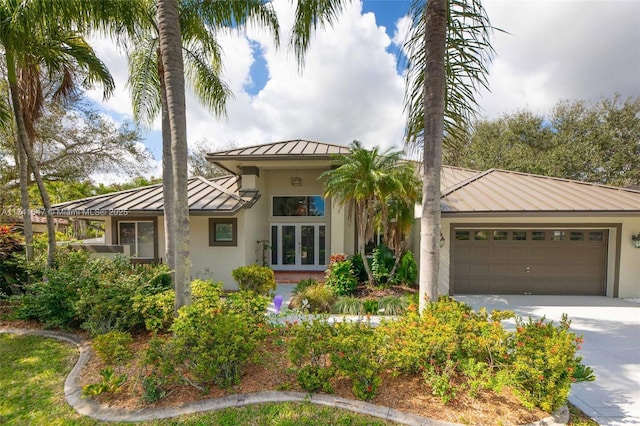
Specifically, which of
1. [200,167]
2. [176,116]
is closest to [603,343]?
[176,116]

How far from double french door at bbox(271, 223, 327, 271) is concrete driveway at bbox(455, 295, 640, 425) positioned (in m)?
6.50

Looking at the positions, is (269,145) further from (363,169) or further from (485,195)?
(485,195)

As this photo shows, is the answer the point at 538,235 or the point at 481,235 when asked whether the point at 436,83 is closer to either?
the point at 481,235

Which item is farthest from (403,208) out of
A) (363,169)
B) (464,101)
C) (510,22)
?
(510,22)

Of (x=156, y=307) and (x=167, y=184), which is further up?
(x=167, y=184)

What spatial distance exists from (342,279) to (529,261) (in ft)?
23.3

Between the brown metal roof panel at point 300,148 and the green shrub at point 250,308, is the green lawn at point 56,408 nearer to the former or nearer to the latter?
the green shrub at point 250,308

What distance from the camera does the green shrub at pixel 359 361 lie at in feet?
12.2

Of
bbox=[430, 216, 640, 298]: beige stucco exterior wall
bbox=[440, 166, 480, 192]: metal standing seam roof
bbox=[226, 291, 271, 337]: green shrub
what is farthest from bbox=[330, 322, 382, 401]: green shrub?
bbox=[440, 166, 480, 192]: metal standing seam roof

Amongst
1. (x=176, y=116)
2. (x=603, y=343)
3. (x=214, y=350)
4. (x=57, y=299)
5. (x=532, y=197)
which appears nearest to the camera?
(x=214, y=350)

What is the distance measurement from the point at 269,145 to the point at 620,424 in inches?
485

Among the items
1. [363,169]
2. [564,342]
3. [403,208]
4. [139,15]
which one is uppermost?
[139,15]

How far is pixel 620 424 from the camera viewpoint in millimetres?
3652

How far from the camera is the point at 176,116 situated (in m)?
4.99
